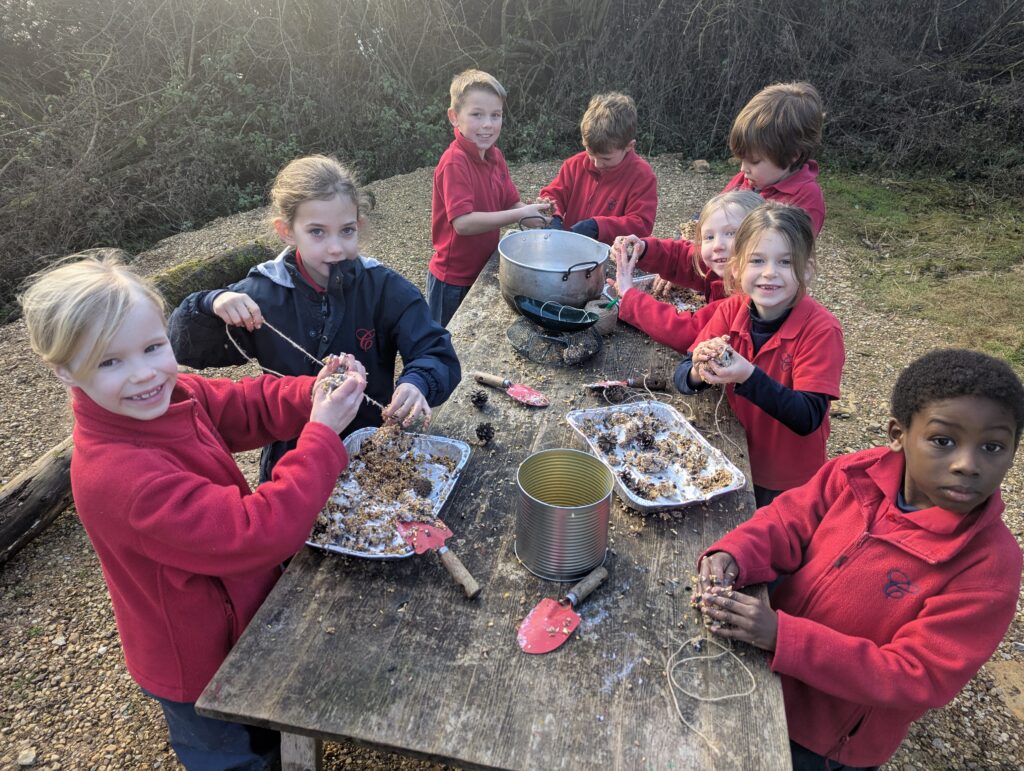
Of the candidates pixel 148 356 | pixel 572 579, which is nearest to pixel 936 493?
pixel 572 579

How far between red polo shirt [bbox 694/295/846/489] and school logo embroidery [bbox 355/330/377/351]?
1328mm

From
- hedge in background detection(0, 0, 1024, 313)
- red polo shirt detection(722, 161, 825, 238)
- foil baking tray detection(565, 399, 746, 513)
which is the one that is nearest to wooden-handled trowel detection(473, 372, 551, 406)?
foil baking tray detection(565, 399, 746, 513)

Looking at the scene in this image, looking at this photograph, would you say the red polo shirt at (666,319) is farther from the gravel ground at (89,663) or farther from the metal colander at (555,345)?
the gravel ground at (89,663)

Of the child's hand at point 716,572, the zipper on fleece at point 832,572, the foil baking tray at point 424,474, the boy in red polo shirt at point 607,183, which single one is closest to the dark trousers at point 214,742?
the foil baking tray at point 424,474

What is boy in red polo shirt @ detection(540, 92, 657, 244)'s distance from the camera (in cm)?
386

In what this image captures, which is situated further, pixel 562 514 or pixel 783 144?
pixel 783 144

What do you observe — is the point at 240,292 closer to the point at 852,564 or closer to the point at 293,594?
the point at 293,594

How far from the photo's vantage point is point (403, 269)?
6691 mm

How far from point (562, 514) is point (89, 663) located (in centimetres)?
258

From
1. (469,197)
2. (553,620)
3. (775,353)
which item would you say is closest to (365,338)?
(553,620)

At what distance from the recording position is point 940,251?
23.2 feet

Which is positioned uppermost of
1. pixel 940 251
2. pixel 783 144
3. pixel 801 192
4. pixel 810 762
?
pixel 783 144

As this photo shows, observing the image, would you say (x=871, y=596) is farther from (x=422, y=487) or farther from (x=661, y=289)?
(x=661, y=289)

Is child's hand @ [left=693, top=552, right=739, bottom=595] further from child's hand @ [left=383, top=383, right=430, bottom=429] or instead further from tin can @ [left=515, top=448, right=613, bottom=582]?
child's hand @ [left=383, top=383, right=430, bottom=429]
